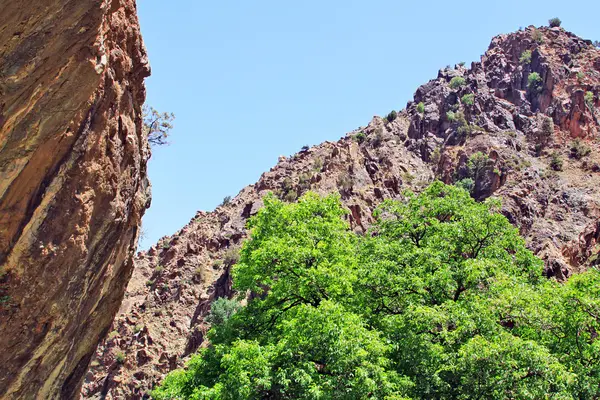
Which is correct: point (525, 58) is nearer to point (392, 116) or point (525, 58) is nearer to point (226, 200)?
point (392, 116)

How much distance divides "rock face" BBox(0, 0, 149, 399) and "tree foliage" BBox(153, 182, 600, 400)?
574 cm

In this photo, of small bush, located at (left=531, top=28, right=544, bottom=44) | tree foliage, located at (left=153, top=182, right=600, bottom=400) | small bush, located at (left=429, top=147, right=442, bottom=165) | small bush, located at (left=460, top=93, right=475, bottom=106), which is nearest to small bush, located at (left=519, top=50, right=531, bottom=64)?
small bush, located at (left=531, top=28, right=544, bottom=44)

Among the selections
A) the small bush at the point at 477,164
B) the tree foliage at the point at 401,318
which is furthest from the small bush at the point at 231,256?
the tree foliage at the point at 401,318

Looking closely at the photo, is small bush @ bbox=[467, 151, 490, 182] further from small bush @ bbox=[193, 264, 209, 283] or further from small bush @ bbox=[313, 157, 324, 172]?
small bush @ bbox=[193, 264, 209, 283]

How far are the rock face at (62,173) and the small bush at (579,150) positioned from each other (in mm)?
56111

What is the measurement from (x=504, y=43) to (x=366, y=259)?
2929 inches

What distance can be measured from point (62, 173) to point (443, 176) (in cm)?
5659

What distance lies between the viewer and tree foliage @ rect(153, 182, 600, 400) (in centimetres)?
1620

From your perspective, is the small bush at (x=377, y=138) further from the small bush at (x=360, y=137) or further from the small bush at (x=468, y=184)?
the small bush at (x=468, y=184)

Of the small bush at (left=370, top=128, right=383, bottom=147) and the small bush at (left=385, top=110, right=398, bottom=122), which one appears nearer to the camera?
the small bush at (left=370, top=128, right=383, bottom=147)

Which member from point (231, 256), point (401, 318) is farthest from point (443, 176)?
point (401, 318)

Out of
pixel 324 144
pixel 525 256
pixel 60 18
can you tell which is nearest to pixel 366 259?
pixel 525 256

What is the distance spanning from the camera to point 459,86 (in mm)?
78812

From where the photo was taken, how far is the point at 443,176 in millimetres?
63062
